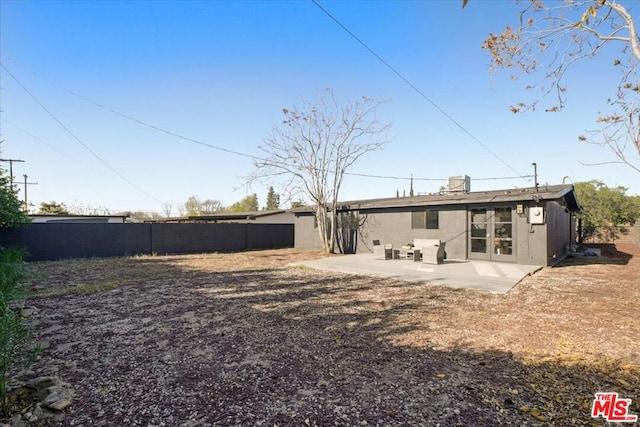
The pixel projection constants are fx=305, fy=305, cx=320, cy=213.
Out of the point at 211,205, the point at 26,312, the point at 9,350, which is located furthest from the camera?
the point at 211,205

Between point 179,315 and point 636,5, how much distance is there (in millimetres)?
6944

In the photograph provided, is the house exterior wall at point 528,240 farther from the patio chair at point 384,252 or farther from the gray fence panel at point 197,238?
the gray fence panel at point 197,238

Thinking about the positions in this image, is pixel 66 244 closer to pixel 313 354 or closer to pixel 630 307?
pixel 313 354

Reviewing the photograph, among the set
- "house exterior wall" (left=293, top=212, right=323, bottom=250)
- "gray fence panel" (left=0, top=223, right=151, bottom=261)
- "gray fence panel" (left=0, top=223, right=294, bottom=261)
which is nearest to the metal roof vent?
"house exterior wall" (left=293, top=212, right=323, bottom=250)

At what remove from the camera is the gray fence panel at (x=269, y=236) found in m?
17.5

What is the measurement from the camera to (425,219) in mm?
12492

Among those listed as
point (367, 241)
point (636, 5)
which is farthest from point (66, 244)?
point (636, 5)

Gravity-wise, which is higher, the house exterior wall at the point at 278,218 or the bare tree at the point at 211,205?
the bare tree at the point at 211,205

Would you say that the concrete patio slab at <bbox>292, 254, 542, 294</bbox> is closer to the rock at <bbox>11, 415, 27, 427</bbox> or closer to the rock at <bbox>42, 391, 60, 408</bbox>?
the rock at <bbox>42, 391, 60, 408</bbox>

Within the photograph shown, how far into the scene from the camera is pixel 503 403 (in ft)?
7.57

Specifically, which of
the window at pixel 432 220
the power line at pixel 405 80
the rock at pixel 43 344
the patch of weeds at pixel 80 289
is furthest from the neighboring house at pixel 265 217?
the rock at pixel 43 344

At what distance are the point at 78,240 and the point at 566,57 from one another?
1559 centimetres

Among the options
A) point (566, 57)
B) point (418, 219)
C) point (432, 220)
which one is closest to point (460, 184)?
point (432, 220)

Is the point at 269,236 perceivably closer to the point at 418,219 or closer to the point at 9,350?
the point at 418,219
